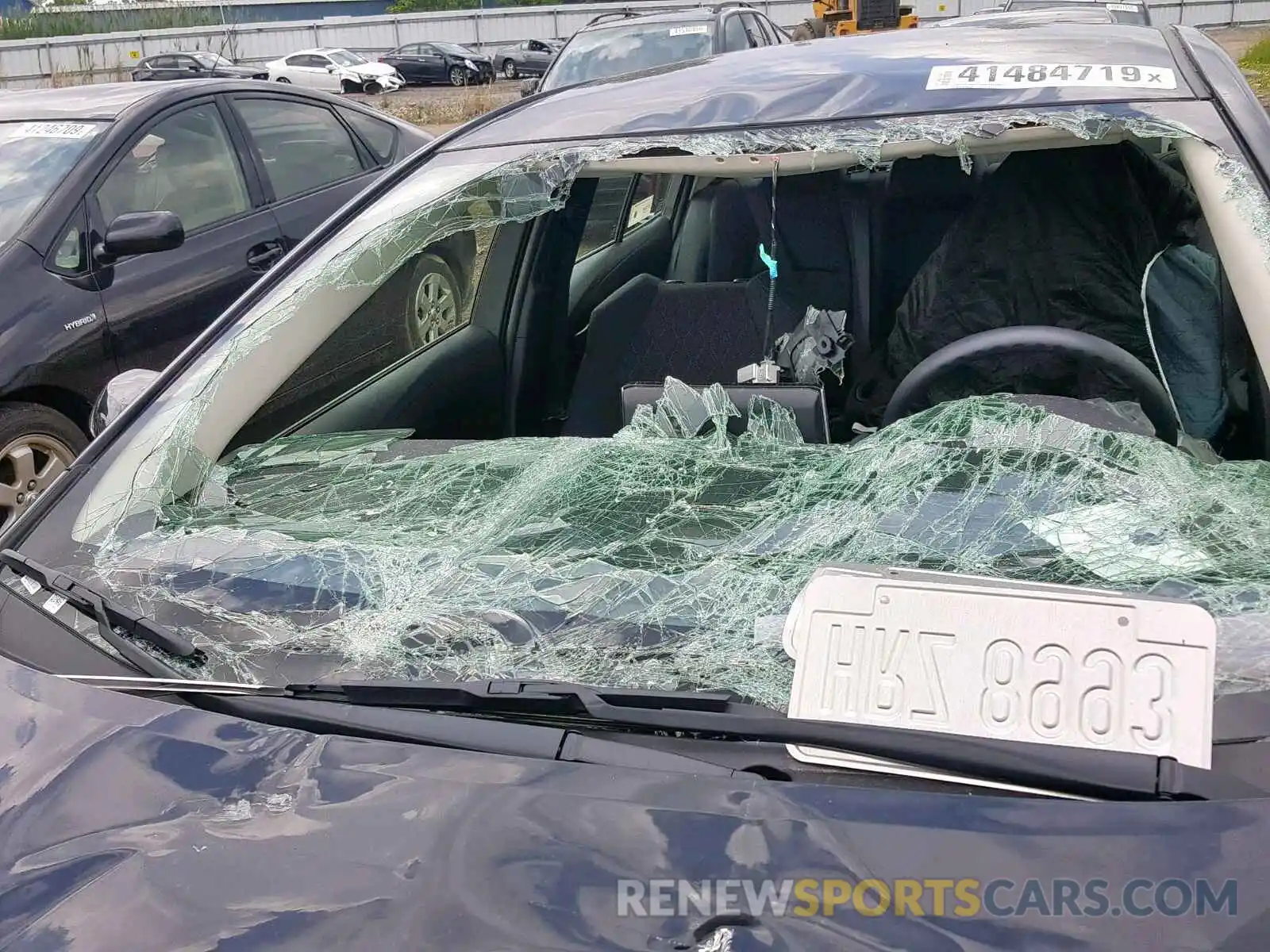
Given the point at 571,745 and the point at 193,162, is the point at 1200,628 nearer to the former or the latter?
the point at 571,745

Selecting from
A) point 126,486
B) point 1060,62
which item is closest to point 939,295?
point 1060,62

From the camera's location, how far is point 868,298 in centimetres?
270

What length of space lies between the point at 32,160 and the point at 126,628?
138 inches

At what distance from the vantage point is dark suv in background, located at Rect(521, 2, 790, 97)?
27.3 feet

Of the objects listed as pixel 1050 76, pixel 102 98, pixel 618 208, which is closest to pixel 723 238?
pixel 618 208

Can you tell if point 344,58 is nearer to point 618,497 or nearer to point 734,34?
point 734,34

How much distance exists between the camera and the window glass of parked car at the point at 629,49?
831 cm

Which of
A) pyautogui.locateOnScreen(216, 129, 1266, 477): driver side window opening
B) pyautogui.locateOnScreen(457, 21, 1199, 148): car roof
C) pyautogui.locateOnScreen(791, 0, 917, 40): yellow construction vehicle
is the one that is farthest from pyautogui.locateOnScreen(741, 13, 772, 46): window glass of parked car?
pyautogui.locateOnScreen(457, 21, 1199, 148): car roof

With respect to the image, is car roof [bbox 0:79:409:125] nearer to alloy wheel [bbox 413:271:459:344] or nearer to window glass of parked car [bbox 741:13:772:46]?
alloy wheel [bbox 413:271:459:344]

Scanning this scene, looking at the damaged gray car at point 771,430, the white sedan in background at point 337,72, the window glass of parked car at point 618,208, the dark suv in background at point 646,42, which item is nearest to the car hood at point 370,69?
the white sedan in background at point 337,72

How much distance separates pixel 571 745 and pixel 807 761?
257 mm

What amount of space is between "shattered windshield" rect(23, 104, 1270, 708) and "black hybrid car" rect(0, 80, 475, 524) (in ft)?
6.46

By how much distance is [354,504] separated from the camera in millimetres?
1846

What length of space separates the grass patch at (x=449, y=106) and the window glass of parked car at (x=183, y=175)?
1252 centimetres
